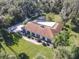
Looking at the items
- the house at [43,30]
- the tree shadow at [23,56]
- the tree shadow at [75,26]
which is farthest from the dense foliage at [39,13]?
the tree shadow at [23,56]

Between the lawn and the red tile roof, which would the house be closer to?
the red tile roof

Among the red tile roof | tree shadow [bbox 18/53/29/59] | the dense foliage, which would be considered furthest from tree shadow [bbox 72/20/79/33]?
tree shadow [bbox 18/53/29/59]

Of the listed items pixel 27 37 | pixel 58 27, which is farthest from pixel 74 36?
pixel 27 37

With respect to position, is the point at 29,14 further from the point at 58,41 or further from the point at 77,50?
the point at 77,50

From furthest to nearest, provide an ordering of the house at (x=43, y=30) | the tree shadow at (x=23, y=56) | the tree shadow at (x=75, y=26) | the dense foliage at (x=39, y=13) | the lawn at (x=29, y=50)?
the tree shadow at (x=75, y=26) < the house at (x=43, y=30) < the dense foliage at (x=39, y=13) < the lawn at (x=29, y=50) < the tree shadow at (x=23, y=56)

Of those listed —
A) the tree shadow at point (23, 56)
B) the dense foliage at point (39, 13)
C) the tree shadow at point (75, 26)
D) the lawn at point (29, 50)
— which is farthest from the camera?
the tree shadow at point (75, 26)

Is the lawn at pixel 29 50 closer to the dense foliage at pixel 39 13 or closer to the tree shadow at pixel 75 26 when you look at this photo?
the dense foliage at pixel 39 13
